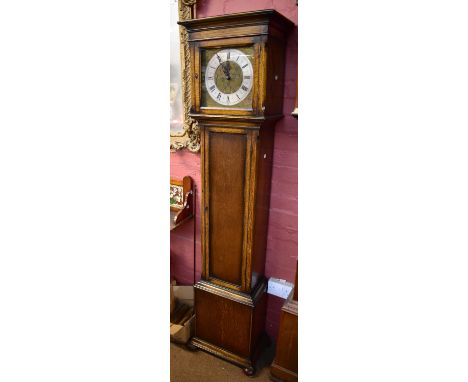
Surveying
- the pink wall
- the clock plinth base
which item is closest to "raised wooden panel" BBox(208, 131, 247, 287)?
the clock plinth base

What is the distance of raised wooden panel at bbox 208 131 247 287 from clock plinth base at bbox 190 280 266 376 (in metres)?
0.12

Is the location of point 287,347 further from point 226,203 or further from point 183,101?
point 183,101

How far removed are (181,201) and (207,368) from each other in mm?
1141

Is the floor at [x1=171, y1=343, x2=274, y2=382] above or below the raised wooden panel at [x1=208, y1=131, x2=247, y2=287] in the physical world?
below

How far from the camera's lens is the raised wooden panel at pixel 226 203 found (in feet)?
5.84

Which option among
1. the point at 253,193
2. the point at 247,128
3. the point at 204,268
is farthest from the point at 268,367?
the point at 247,128

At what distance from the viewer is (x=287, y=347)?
200cm

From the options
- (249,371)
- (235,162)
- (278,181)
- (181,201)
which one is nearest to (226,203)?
(235,162)

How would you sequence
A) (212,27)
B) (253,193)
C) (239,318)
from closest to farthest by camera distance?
(212,27)
(253,193)
(239,318)

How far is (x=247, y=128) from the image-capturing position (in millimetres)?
1692

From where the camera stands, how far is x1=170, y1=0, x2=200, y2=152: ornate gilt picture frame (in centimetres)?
198

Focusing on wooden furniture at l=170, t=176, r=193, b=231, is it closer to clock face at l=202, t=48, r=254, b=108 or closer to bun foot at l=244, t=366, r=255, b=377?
clock face at l=202, t=48, r=254, b=108
